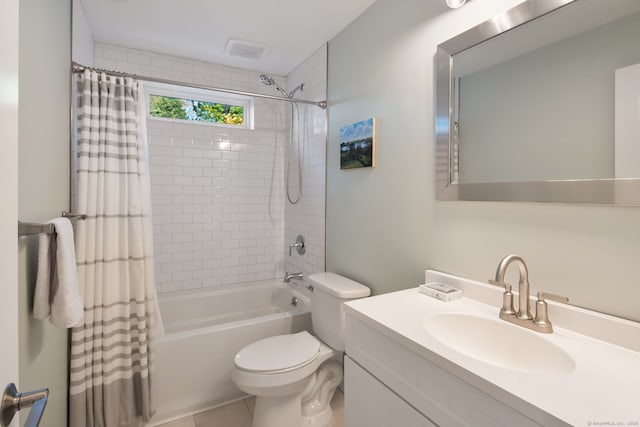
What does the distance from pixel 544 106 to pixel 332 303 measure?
1400 millimetres

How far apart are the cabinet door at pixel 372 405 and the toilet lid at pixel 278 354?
482 millimetres

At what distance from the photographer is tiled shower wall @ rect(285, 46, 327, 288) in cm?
247

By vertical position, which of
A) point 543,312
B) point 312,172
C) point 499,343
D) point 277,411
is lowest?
point 277,411

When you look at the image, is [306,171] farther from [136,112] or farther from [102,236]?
[102,236]

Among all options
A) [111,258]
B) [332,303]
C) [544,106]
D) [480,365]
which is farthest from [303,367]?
[544,106]

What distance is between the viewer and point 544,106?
112cm

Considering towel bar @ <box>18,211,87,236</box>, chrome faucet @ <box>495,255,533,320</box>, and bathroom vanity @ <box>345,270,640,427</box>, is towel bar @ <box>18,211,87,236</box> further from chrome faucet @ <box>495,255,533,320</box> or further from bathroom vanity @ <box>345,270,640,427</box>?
chrome faucet @ <box>495,255,533,320</box>

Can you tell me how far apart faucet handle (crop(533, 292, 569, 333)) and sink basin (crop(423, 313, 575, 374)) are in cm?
4

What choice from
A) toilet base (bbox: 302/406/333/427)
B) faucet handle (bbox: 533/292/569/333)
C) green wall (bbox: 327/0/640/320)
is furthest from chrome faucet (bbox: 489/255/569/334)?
toilet base (bbox: 302/406/333/427)

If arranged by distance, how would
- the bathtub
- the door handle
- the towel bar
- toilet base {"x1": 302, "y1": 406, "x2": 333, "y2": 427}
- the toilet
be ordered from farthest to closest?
1. the bathtub
2. toilet base {"x1": 302, "y1": 406, "x2": 333, "y2": 427}
3. the toilet
4. the towel bar
5. the door handle

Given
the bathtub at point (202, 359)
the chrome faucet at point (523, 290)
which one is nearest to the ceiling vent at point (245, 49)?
the bathtub at point (202, 359)

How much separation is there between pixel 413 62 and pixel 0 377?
1.82m

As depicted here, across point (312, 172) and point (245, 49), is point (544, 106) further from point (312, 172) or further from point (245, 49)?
point (245, 49)

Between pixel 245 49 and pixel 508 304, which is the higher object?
pixel 245 49
